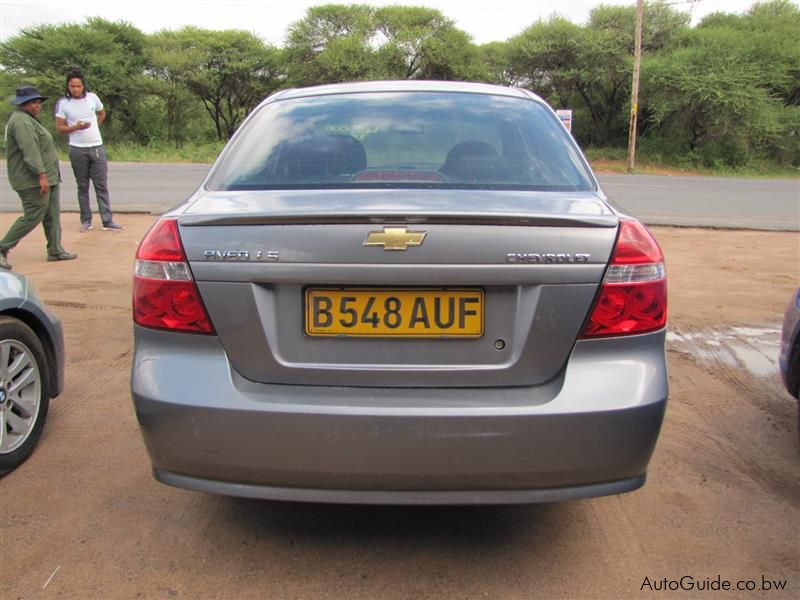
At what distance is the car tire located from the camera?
10.4ft

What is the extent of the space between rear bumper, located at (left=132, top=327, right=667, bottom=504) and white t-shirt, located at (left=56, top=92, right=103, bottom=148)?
768 cm

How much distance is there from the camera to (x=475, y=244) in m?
2.18

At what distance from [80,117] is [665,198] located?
37.3ft

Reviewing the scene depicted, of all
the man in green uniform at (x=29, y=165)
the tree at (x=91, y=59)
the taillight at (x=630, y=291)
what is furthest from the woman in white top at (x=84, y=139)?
the tree at (x=91, y=59)

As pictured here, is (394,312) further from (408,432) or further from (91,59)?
(91,59)

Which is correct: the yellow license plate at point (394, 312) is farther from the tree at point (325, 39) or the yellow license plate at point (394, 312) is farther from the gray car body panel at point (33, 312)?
the tree at point (325, 39)

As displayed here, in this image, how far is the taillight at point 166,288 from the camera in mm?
2287

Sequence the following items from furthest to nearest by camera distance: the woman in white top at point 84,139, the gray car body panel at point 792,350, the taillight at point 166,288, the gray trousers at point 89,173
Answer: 1. the gray trousers at point 89,173
2. the woman in white top at point 84,139
3. the gray car body panel at point 792,350
4. the taillight at point 166,288

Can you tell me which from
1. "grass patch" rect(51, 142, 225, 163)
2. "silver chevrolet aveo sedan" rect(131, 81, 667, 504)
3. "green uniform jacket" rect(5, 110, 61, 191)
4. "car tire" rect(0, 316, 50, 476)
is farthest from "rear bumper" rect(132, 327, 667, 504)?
"grass patch" rect(51, 142, 225, 163)

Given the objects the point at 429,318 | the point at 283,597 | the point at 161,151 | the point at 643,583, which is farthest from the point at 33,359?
the point at 161,151

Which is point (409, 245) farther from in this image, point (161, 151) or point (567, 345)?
point (161, 151)

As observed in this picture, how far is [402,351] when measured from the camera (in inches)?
88.1

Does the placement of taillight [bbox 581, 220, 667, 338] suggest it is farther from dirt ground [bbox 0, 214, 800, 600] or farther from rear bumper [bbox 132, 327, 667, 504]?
dirt ground [bbox 0, 214, 800, 600]

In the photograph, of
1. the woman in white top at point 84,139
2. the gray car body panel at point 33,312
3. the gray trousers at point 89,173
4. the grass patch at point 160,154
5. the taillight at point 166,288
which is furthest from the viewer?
the grass patch at point 160,154
